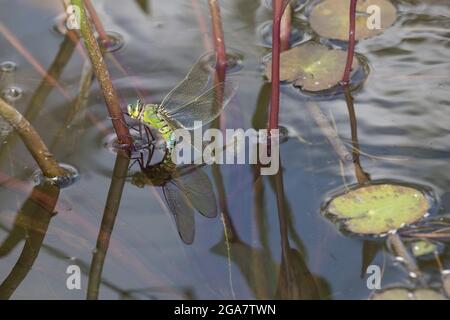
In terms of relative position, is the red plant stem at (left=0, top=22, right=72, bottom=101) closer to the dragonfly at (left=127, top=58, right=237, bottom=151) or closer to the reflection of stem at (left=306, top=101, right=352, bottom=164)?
the dragonfly at (left=127, top=58, right=237, bottom=151)

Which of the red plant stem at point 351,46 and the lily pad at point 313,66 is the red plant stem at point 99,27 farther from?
the red plant stem at point 351,46

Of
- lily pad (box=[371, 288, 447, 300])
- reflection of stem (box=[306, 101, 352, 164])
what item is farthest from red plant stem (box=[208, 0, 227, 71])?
lily pad (box=[371, 288, 447, 300])

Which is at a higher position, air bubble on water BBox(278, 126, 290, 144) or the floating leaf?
air bubble on water BBox(278, 126, 290, 144)

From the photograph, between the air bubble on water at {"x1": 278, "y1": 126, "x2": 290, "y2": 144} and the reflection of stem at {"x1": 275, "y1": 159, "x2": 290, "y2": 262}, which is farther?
the air bubble on water at {"x1": 278, "y1": 126, "x2": 290, "y2": 144}

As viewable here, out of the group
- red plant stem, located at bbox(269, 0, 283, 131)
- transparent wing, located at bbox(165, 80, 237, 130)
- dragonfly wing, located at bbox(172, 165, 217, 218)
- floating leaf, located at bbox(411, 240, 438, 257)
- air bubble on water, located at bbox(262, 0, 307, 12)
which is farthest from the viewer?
air bubble on water, located at bbox(262, 0, 307, 12)

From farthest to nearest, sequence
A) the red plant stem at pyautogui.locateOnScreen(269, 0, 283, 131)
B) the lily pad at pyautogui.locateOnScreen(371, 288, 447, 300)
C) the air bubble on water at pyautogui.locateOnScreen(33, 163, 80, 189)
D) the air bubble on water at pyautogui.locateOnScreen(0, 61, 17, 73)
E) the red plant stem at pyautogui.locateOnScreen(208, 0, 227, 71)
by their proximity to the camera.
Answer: the air bubble on water at pyautogui.locateOnScreen(0, 61, 17, 73), the red plant stem at pyautogui.locateOnScreen(208, 0, 227, 71), the air bubble on water at pyautogui.locateOnScreen(33, 163, 80, 189), the red plant stem at pyautogui.locateOnScreen(269, 0, 283, 131), the lily pad at pyautogui.locateOnScreen(371, 288, 447, 300)

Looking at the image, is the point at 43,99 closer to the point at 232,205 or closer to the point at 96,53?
the point at 96,53

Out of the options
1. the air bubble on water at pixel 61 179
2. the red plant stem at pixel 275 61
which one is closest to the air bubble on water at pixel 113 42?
the air bubble on water at pixel 61 179
